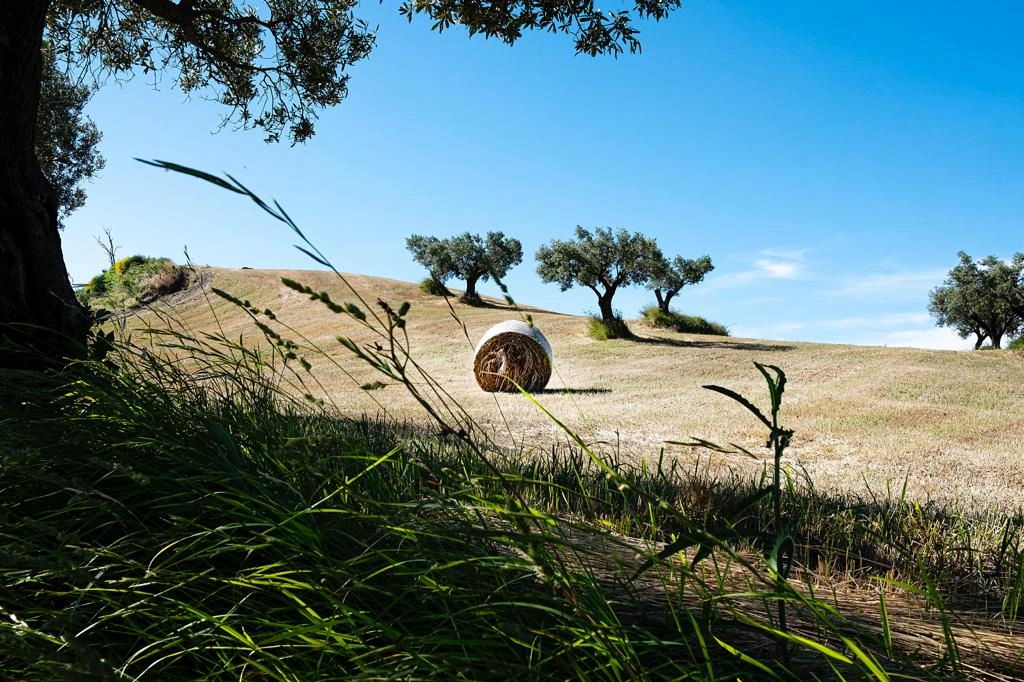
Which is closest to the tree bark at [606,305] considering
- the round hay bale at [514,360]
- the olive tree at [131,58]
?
the round hay bale at [514,360]

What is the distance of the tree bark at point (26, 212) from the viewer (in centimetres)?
493

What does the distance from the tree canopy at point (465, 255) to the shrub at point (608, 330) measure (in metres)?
14.0

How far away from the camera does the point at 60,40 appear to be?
11477mm

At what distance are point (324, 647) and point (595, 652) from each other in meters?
0.55

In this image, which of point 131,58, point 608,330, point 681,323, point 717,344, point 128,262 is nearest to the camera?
point 131,58

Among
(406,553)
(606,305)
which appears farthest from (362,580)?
(606,305)

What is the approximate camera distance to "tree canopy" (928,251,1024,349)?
37.4 meters

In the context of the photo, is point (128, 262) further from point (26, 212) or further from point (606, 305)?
point (26, 212)

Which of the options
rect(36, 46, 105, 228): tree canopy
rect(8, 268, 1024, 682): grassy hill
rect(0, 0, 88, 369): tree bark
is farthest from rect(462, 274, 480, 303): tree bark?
rect(0, 0, 88, 369): tree bark

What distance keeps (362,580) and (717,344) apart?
23588 mm

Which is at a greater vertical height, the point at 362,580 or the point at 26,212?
the point at 26,212

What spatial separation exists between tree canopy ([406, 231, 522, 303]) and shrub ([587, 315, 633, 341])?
1397 cm

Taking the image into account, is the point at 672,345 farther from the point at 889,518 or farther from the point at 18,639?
the point at 18,639

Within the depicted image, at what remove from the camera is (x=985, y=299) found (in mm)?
37688
